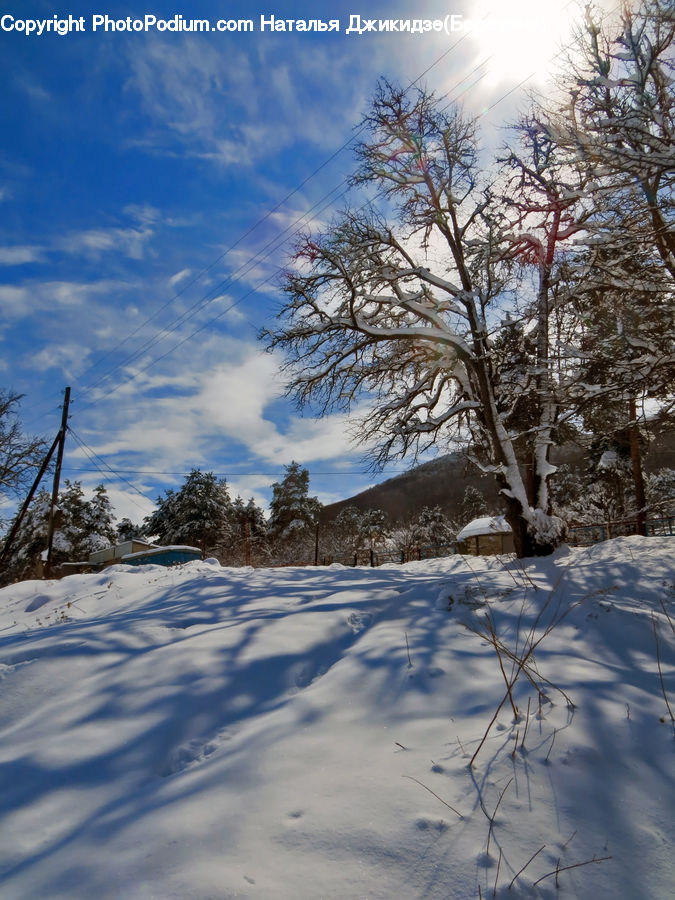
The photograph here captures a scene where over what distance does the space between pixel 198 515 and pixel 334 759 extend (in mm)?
39310

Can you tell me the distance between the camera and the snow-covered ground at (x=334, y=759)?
1.66 meters

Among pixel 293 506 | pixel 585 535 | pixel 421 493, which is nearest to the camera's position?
pixel 585 535

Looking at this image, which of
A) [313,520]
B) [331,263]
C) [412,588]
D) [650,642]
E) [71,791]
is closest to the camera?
[71,791]

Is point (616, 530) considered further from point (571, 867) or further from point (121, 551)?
point (121, 551)

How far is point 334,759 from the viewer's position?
2357mm

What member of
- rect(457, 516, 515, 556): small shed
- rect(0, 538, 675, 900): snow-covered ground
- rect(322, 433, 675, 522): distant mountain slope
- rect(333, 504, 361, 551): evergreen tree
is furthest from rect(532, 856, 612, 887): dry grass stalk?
rect(322, 433, 675, 522): distant mountain slope

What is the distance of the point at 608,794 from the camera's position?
197cm

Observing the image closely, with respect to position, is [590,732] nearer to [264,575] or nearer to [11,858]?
[11,858]

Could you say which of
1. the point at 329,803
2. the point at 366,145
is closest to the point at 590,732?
the point at 329,803

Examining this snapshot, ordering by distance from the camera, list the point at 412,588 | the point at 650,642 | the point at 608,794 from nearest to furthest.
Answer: the point at 608,794, the point at 650,642, the point at 412,588

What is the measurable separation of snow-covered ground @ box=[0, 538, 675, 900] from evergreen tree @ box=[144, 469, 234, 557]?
3557 cm

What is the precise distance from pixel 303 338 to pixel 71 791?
32.0 ft

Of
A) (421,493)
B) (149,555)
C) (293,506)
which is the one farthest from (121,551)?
(421,493)

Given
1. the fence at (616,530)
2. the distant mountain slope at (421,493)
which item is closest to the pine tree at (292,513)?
the distant mountain slope at (421,493)
